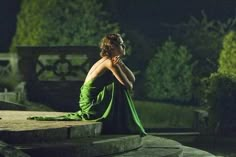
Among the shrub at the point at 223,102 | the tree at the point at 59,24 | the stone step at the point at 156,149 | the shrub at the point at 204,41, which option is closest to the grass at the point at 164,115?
the shrub at the point at 223,102

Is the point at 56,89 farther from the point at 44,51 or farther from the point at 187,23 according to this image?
the point at 187,23

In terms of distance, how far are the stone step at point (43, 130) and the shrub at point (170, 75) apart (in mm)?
12341

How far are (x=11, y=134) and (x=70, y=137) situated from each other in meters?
0.81

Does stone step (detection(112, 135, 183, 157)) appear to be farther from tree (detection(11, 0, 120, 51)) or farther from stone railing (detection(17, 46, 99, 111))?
tree (detection(11, 0, 120, 51))

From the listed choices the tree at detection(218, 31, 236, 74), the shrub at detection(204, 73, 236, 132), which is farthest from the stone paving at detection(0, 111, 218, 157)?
the tree at detection(218, 31, 236, 74)

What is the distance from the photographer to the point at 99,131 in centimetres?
808

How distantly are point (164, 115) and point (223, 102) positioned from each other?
8.23 ft

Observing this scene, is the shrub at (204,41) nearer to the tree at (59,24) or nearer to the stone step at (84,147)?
the tree at (59,24)

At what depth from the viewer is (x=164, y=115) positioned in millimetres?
17344

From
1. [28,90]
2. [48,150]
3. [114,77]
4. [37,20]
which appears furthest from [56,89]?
[48,150]

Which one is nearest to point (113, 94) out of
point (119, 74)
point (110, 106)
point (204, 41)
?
point (110, 106)

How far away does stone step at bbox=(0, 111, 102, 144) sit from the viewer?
7.22 m

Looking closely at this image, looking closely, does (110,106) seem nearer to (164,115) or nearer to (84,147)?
(84,147)

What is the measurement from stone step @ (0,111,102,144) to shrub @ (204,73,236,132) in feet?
24.8
